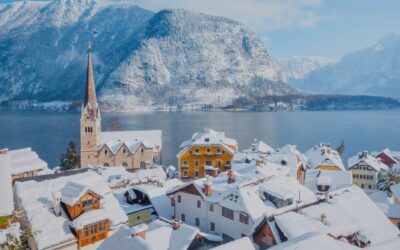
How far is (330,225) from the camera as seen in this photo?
2298 cm

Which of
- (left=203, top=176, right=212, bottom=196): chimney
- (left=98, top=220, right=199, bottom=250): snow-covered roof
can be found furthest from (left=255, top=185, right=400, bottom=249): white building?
(left=203, top=176, right=212, bottom=196): chimney

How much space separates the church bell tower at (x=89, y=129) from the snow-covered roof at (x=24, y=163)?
45.8 ft

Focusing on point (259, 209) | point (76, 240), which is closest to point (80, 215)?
point (76, 240)

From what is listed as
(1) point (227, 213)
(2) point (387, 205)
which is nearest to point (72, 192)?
(1) point (227, 213)

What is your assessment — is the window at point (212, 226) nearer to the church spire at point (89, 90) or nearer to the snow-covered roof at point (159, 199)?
the snow-covered roof at point (159, 199)

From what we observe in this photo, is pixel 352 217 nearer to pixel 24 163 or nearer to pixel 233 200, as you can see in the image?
pixel 233 200

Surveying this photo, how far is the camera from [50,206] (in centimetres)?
2578

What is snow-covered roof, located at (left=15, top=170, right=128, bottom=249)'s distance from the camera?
78.3 ft

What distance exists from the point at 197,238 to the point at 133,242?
4663 mm

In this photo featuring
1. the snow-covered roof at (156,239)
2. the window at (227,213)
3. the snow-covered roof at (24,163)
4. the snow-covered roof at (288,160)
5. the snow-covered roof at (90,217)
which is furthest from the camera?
the snow-covered roof at (288,160)

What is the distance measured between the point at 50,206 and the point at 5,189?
16.3 feet

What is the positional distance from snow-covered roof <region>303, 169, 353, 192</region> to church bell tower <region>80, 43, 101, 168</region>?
1454 inches

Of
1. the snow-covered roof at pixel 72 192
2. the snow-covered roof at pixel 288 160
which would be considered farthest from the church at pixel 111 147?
the snow-covered roof at pixel 72 192

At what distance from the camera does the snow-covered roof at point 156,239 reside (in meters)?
19.9
